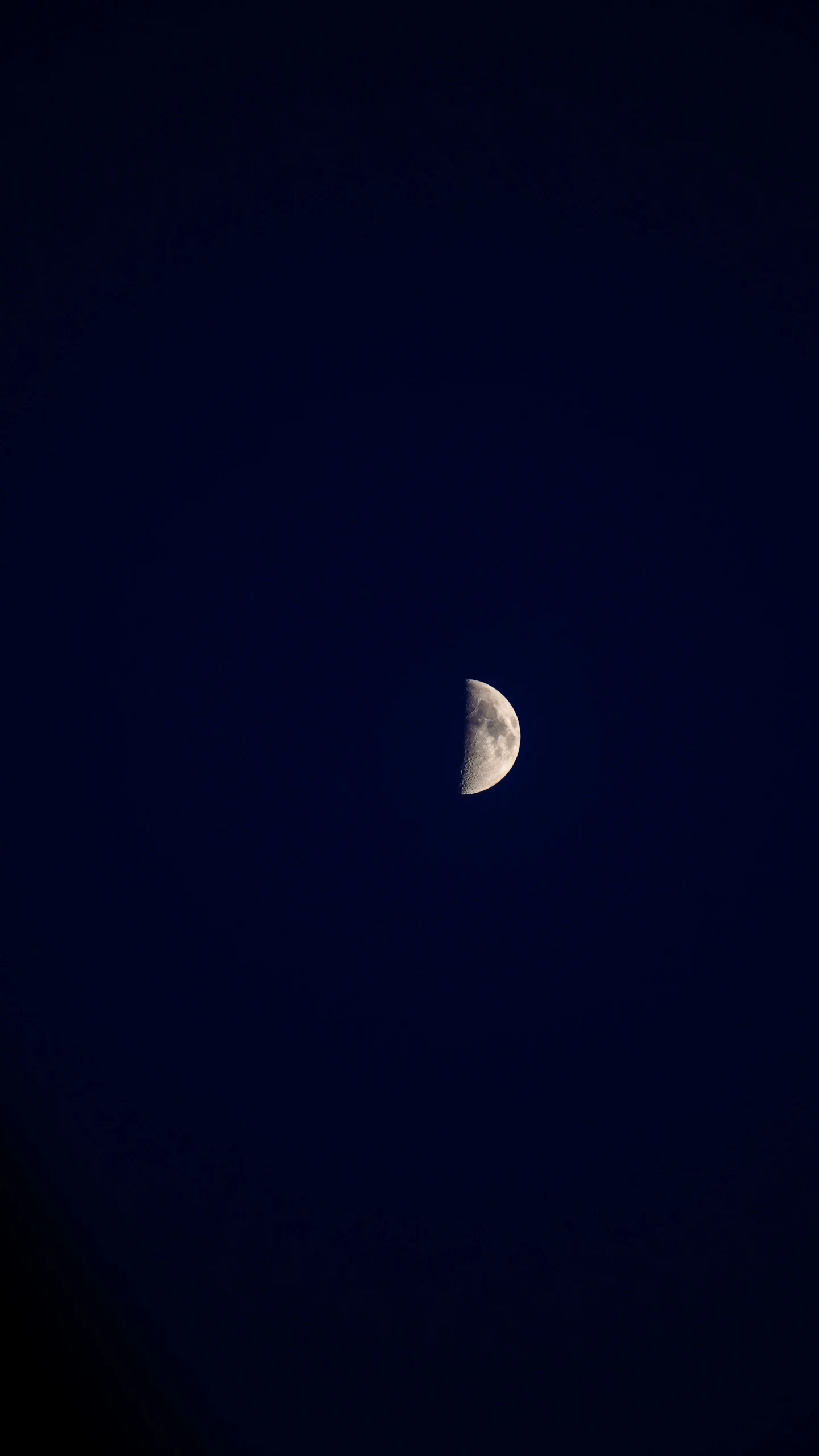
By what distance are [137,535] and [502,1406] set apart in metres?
4.06

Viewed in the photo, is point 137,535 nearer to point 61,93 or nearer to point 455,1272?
point 61,93

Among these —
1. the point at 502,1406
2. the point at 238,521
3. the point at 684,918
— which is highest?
the point at 238,521

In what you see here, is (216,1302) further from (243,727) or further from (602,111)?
(602,111)

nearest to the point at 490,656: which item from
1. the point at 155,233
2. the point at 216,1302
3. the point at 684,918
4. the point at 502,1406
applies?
the point at 684,918

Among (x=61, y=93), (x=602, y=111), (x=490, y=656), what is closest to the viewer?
(x=61, y=93)

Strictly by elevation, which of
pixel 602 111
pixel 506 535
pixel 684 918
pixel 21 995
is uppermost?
pixel 602 111

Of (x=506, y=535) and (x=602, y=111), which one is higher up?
(x=602, y=111)

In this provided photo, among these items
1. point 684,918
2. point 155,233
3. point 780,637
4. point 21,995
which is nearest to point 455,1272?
point 684,918

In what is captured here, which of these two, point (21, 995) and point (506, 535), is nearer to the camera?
point (21, 995)

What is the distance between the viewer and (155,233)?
328 cm

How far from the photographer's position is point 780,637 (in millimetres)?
3604

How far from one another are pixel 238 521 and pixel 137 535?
0.42 metres

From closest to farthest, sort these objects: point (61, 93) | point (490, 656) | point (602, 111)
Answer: point (61, 93)
point (602, 111)
point (490, 656)

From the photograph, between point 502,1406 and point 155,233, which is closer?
point 155,233
